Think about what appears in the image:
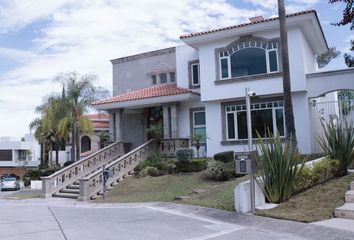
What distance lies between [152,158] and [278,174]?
1238cm

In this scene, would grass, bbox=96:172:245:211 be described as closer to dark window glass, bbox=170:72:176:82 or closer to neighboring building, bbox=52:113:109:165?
dark window glass, bbox=170:72:176:82

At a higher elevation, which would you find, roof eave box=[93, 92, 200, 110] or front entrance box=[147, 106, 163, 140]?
roof eave box=[93, 92, 200, 110]

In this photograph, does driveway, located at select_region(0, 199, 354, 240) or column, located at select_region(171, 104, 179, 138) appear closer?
driveway, located at select_region(0, 199, 354, 240)

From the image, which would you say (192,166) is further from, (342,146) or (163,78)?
(163,78)

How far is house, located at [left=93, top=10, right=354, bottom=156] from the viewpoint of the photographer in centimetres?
2058

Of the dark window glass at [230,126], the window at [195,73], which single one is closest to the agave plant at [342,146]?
the dark window glass at [230,126]

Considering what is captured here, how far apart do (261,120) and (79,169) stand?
1045 cm

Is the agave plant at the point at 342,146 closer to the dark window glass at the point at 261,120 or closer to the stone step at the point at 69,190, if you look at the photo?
the dark window glass at the point at 261,120

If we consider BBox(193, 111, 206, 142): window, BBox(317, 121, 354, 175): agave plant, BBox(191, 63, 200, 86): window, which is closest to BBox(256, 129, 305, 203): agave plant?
BBox(317, 121, 354, 175): agave plant

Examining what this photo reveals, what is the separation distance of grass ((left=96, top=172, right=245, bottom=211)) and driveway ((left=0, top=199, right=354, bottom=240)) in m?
0.97

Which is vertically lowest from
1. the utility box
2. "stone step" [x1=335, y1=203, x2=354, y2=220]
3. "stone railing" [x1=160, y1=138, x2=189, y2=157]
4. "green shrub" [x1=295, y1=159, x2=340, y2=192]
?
"stone step" [x1=335, y1=203, x2=354, y2=220]

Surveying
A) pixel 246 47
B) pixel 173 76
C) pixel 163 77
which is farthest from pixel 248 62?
pixel 163 77

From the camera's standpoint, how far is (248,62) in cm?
2216

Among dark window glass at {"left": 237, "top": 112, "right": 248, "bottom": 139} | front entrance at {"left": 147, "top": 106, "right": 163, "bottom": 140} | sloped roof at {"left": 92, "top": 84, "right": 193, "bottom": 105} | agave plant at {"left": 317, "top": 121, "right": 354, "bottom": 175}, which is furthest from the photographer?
front entrance at {"left": 147, "top": 106, "right": 163, "bottom": 140}
